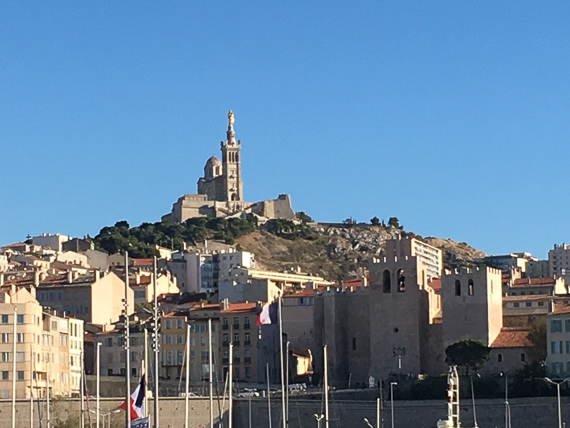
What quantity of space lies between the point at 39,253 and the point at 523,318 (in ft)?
183

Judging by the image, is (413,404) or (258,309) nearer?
(413,404)

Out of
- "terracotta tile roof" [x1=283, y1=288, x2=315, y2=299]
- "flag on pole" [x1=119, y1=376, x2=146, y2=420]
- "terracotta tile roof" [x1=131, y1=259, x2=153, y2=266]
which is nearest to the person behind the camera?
"flag on pole" [x1=119, y1=376, x2=146, y2=420]

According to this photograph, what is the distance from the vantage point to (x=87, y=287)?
330ft

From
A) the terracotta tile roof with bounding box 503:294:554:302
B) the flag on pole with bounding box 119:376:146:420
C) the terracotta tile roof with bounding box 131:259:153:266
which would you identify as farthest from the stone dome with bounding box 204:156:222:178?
the flag on pole with bounding box 119:376:146:420

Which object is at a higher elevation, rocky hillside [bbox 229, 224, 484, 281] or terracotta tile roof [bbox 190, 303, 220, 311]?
rocky hillside [bbox 229, 224, 484, 281]

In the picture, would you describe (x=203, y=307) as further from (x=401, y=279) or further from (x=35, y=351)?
(x=35, y=351)

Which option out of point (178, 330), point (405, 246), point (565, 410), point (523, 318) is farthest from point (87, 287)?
point (565, 410)

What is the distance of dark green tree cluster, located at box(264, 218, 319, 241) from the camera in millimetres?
154812

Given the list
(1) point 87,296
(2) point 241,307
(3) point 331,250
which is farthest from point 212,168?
(2) point 241,307

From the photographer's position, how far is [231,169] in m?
176

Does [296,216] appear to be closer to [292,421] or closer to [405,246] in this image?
[405,246]

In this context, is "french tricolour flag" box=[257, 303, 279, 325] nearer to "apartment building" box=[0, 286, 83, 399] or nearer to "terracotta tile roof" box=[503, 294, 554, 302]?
"apartment building" box=[0, 286, 83, 399]

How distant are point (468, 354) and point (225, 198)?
91797mm

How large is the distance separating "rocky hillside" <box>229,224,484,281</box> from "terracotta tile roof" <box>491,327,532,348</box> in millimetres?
51088
